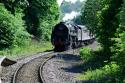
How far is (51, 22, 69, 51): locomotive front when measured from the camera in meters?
43.0

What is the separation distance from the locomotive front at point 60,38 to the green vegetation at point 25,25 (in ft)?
7.83

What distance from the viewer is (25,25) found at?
184 feet

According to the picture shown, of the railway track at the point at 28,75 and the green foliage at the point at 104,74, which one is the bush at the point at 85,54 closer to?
the railway track at the point at 28,75

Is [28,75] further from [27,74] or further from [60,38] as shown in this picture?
[60,38]

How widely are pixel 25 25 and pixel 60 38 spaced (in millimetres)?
13804

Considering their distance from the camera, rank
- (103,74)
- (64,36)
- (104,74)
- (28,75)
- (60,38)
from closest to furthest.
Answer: (104,74), (103,74), (28,75), (60,38), (64,36)

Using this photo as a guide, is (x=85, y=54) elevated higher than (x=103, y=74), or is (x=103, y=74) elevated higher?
(x=103, y=74)

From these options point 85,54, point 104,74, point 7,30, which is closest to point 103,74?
point 104,74

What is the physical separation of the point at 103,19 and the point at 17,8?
22333mm

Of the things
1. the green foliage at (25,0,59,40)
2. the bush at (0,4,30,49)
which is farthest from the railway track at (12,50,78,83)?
the green foliage at (25,0,59,40)

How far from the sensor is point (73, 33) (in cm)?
4628

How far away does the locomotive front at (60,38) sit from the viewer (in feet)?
141

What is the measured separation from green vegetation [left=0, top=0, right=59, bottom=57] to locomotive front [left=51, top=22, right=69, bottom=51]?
7.83ft

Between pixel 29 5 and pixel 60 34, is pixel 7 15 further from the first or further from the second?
pixel 29 5
